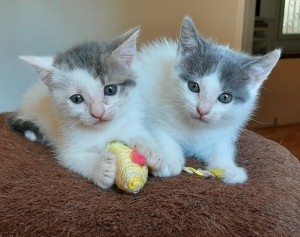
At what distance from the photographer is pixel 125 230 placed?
850mm

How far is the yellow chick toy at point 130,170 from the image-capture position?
0.90 metres

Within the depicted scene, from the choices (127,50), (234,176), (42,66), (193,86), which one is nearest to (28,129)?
(42,66)

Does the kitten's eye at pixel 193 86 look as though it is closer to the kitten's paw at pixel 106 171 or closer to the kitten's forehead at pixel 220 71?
the kitten's forehead at pixel 220 71

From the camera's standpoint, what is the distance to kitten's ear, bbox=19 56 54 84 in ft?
3.41

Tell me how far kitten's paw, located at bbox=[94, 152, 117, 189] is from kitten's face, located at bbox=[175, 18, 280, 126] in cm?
26

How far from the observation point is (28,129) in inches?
52.4

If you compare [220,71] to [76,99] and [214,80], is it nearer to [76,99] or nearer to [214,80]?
[214,80]

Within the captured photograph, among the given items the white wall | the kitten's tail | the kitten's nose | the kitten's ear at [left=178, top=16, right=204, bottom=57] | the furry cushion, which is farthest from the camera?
the white wall

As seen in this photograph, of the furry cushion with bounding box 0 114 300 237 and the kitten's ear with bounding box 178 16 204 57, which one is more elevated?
the kitten's ear with bounding box 178 16 204 57

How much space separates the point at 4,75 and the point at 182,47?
102 cm

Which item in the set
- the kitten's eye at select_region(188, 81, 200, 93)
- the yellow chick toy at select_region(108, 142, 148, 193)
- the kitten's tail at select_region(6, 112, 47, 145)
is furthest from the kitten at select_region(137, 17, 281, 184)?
the kitten's tail at select_region(6, 112, 47, 145)

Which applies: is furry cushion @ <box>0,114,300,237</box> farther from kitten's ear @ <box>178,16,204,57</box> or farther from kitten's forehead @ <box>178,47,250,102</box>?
kitten's ear @ <box>178,16,204,57</box>

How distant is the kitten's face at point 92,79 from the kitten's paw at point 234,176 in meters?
0.33

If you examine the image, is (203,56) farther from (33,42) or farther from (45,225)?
(33,42)
